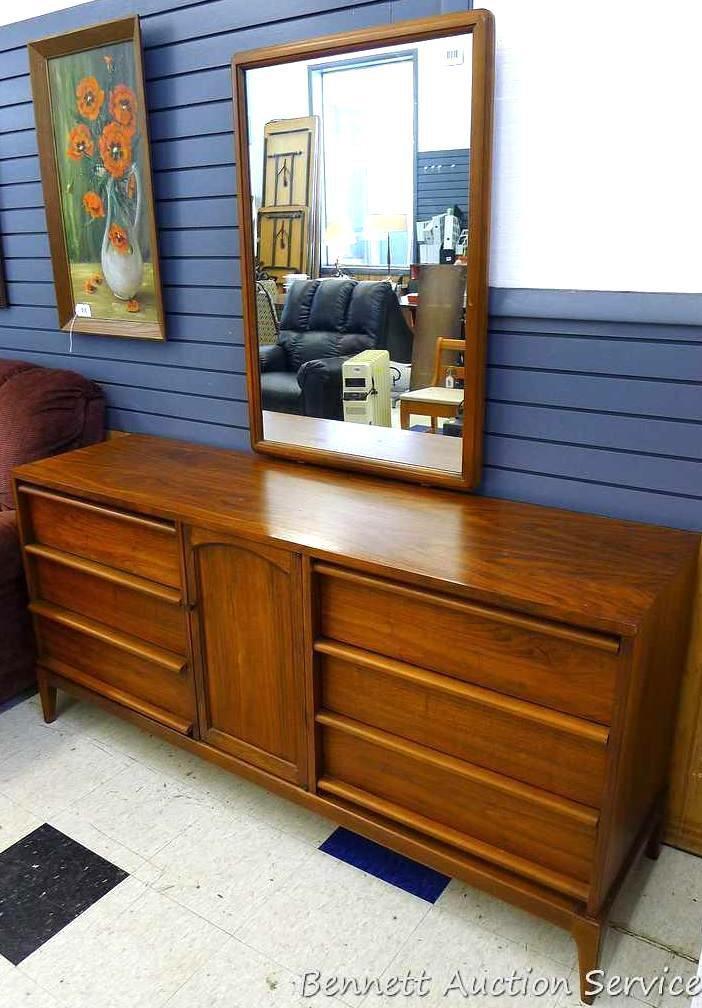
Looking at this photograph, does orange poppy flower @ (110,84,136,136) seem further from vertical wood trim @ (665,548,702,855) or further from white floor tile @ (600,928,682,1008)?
white floor tile @ (600,928,682,1008)

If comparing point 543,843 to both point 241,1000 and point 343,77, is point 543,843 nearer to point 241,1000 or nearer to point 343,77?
point 241,1000

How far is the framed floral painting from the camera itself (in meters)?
2.17

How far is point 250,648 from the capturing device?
69.5 inches

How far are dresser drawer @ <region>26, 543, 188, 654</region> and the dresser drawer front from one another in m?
0.06

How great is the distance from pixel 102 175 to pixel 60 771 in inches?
66.6

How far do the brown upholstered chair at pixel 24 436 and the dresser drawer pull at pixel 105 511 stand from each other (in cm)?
22

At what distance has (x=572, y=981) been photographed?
4.90 feet

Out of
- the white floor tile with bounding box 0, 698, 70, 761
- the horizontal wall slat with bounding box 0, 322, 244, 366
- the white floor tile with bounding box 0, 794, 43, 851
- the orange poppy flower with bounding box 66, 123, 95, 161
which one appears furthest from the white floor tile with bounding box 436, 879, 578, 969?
the orange poppy flower with bounding box 66, 123, 95, 161

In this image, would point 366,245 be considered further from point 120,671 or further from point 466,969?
point 466,969

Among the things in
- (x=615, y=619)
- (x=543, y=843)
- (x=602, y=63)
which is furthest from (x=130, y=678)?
(x=602, y=63)

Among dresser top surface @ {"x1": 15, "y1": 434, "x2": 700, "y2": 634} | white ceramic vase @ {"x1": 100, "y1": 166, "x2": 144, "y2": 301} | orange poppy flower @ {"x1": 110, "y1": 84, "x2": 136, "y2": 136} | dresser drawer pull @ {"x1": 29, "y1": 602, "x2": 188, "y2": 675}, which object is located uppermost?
orange poppy flower @ {"x1": 110, "y1": 84, "x2": 136, "y2": 136}

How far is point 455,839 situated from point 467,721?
0.26 m

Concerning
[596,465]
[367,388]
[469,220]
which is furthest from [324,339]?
[596,465]

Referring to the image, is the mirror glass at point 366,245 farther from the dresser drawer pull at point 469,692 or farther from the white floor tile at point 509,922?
the white floor tile at point 509,922
